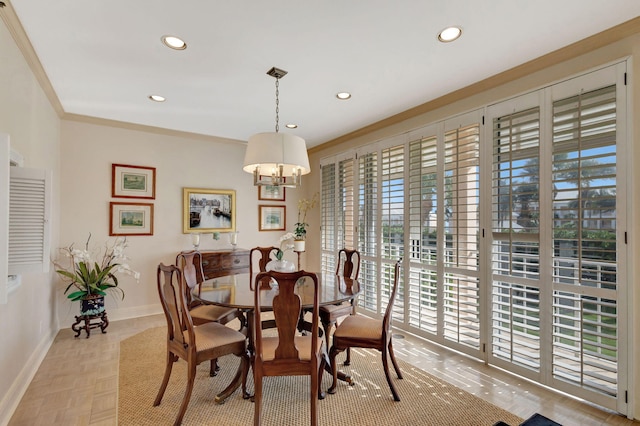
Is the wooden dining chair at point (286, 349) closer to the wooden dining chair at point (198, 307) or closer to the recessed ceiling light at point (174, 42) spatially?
the wooden dining chair at point (198, 307)

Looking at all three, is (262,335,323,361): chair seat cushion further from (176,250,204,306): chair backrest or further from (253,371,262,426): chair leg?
(176,250,204,306): chair backrest

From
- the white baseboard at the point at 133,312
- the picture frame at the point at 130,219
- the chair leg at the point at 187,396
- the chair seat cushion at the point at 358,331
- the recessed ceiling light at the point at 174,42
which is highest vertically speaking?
the recessed ceiling light at the point at 174,42

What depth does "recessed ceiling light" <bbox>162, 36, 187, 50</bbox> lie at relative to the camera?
2.31 m

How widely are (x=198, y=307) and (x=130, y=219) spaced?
6.88ft

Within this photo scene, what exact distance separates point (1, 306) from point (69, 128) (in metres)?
2.77

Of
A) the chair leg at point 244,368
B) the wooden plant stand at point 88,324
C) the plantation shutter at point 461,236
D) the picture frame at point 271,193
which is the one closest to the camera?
the chair leg at point 244,368

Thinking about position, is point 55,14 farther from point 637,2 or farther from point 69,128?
point 637,2

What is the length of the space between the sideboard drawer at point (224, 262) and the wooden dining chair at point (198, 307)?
97 centimetres

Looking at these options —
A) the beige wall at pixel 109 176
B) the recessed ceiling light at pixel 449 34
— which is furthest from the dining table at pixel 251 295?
the recessed ceiling light at pixel 449 34

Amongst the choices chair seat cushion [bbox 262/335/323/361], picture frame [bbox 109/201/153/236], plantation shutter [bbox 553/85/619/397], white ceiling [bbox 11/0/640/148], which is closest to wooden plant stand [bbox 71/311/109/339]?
picture frame [bbox 109/201/153/236]

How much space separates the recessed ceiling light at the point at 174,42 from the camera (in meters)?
2.31

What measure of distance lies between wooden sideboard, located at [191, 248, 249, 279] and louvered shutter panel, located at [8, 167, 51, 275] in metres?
2.38

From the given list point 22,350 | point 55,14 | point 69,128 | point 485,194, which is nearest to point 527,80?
point 485,194

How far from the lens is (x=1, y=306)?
2.14 m
